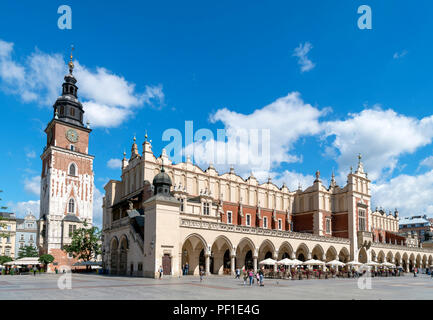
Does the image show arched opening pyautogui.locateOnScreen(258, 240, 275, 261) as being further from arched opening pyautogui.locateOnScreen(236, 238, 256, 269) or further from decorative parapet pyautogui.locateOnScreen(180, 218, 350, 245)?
arched opening pyautogui.locateOnScreen(236, 238, 256, 269)

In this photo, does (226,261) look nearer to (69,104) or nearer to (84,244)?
(84,244)

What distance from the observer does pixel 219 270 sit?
46062 millimetres

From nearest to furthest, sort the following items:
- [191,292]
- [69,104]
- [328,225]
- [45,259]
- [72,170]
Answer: [191,292]
[45,259]
[328,225]
[72,170]
[69,104]

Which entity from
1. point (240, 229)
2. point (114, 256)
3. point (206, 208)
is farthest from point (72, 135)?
point (240, 229)

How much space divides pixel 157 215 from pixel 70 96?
45909mm

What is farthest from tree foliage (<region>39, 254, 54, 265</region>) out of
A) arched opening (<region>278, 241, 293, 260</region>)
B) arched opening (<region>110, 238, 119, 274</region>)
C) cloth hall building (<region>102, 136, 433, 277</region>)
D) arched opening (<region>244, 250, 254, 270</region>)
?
arched opening (<region>278, 241, 293, 260</region>)

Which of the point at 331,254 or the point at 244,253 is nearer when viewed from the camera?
the point at 244,253

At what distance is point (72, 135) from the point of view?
71.0 metres

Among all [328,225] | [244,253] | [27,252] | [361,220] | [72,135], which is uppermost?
[72,135]

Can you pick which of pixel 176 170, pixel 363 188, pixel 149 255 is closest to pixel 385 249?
pixel 363 188

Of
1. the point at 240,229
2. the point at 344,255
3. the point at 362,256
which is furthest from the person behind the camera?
the point at 362,256

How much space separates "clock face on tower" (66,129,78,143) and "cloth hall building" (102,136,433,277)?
1455 cm
